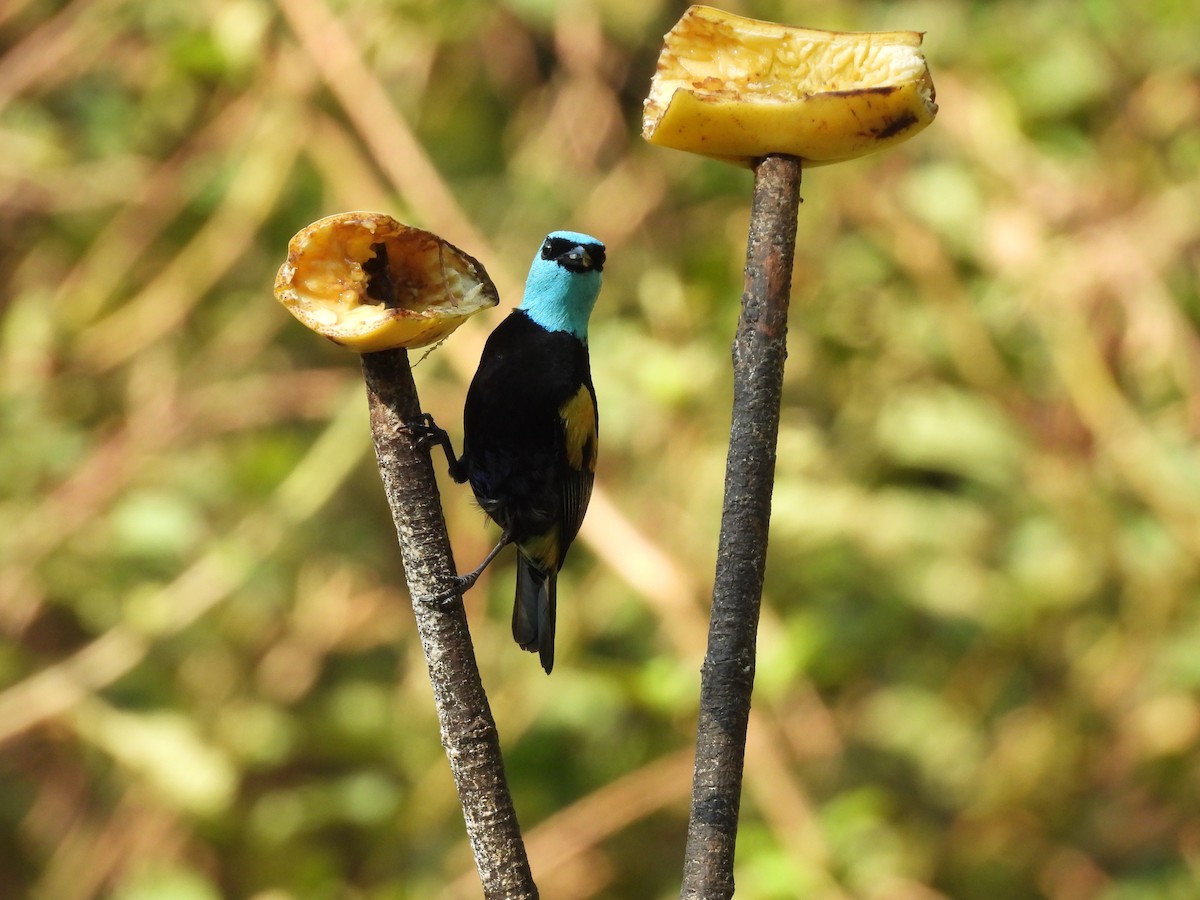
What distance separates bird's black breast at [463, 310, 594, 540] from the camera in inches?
79.9

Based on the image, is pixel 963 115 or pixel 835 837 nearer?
pixel 835 837

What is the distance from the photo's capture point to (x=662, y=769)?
129 inches

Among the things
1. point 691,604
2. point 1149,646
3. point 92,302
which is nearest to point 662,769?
point 691,604

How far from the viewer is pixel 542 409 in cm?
204

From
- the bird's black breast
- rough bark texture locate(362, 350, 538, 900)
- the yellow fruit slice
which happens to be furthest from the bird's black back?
rough bark texture locate(362, 350, 538, 900)

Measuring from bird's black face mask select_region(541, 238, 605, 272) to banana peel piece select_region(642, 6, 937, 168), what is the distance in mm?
1032

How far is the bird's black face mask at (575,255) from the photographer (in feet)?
6.78

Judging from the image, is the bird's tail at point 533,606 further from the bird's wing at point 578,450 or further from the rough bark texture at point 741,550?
the rough bark texture at point 741,550

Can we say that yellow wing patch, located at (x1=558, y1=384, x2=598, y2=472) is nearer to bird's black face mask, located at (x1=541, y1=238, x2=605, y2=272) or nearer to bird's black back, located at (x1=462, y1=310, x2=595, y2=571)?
bird's black back, located at (x1=462, y1=310, x2=595, y2=571)

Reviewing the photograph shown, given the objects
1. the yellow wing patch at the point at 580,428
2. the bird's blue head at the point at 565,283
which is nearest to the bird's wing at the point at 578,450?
the yellow wing patch at the point at 580,428

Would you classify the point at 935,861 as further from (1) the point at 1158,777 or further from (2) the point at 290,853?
(2) the point at 290,853

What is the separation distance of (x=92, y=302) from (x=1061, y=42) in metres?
2.71

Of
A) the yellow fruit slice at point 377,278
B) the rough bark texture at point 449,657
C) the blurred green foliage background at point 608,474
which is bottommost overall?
the blurred green foliage background at point 608,474

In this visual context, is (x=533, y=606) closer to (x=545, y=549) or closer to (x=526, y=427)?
(x=545, y=549)
